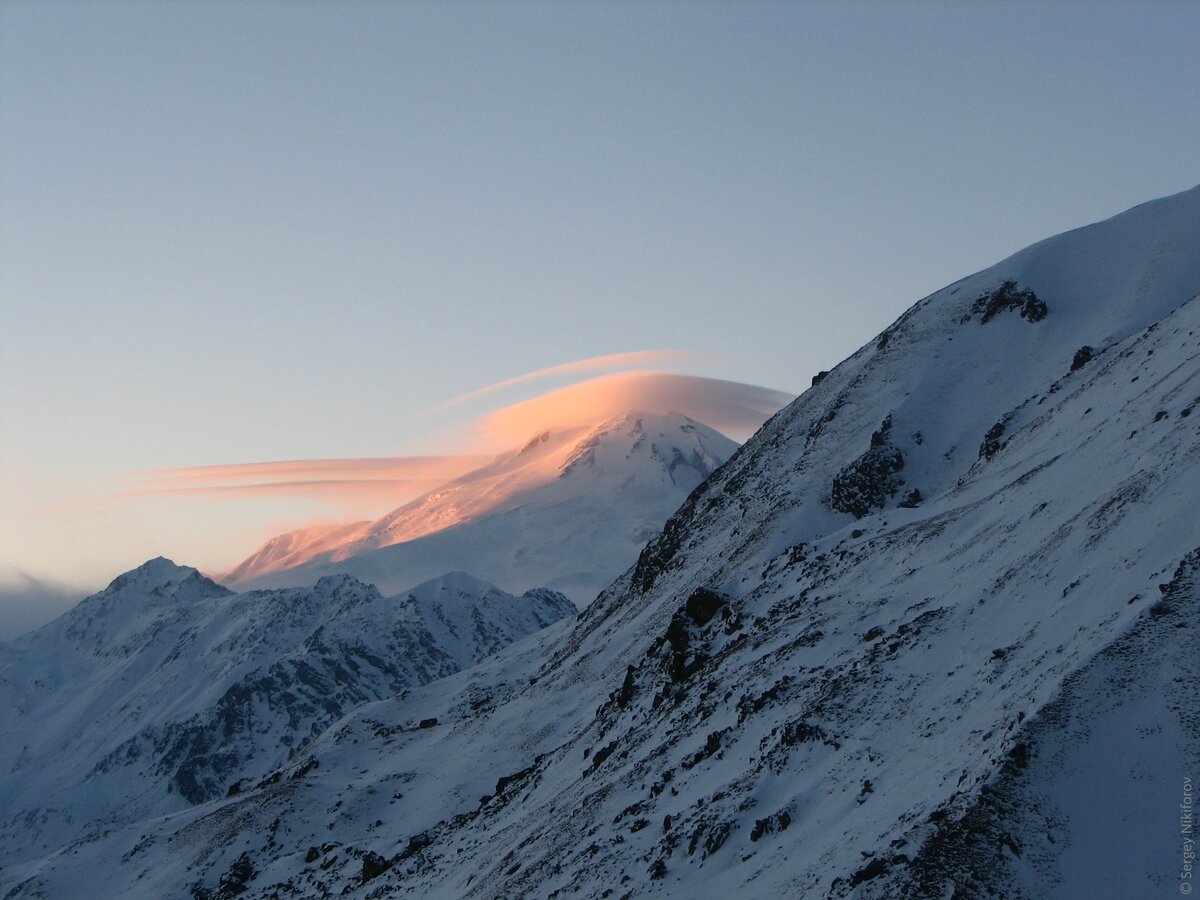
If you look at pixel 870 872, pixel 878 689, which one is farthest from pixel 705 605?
pixel 870 872

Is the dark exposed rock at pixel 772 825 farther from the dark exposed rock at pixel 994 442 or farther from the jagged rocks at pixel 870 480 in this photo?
the jagged rocks at pixel 870 480

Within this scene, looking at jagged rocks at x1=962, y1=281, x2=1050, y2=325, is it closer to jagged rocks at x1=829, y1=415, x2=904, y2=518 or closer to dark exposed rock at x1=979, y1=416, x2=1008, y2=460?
jagged rocks at x1=829, y1=415, x2=904, y2=518

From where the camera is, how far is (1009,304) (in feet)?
333

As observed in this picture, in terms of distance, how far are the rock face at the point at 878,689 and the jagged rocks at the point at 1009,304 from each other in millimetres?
537

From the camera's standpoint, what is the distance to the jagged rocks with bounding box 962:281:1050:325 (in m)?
98.5

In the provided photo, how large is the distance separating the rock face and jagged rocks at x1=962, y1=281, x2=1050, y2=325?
537 millimetres

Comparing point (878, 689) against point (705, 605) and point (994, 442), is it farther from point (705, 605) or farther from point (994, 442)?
point (994, 442)

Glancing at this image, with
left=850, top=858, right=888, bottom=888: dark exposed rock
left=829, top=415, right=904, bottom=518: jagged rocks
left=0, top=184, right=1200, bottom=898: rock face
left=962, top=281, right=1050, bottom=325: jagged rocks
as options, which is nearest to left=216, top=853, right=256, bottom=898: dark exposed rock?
left=0, top=184, right=1200, bottom=898: rock face

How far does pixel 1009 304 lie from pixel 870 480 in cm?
2642

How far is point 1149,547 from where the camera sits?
120 ft

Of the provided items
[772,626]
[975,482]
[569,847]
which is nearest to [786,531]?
[975,482]

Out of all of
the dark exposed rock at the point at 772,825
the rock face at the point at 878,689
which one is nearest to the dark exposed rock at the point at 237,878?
the rock face at the point at 878,689

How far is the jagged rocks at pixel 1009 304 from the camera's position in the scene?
3878 inches

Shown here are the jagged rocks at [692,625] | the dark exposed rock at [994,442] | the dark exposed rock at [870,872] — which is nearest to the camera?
the dark exposed rock at [870,872]
